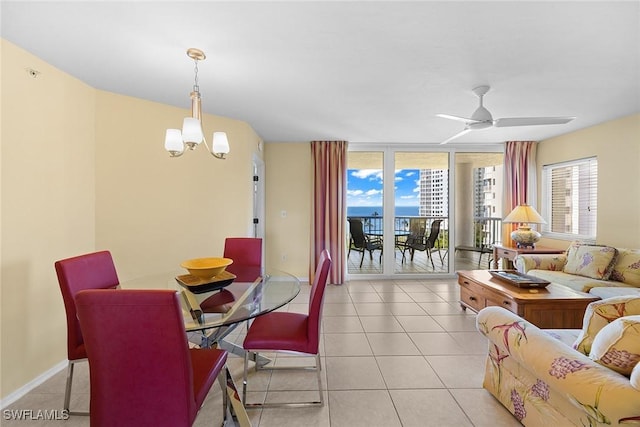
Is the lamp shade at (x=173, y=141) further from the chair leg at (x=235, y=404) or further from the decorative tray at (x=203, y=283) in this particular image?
the chair leg at (x=235, y=404)

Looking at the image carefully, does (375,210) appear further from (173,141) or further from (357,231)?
(173,141)

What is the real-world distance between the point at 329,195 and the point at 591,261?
3.42 m

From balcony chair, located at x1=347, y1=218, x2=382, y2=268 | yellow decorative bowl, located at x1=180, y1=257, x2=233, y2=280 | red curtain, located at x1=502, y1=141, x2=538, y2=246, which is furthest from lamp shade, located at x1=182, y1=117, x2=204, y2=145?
red curtain, located at x1=502, y1=141, x2=538, y2=246

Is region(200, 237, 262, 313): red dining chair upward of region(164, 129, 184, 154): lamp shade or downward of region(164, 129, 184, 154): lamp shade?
downward

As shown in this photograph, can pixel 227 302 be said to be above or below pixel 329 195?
below

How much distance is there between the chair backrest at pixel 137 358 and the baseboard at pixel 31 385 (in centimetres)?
136

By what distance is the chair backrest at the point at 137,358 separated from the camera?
3.40 ft

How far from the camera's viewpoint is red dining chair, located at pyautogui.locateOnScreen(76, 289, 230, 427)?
1.04 meters

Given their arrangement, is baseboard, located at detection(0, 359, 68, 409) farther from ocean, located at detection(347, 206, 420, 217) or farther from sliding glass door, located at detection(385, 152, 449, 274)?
sliding glass door, located at detection(385, 152, 449, 274)

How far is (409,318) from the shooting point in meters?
3.20

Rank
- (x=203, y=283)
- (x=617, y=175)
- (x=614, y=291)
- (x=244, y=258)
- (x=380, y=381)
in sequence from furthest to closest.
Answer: (x=617, y=175)
(x=244, y=258)
(x=614, y=291)
(x=380, y=381)
(x=203, y=283)

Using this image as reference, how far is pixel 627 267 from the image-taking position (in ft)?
9.77

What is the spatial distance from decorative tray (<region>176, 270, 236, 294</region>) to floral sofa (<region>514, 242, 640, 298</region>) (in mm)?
3457

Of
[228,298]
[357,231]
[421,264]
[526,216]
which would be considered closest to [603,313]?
[228,298]
